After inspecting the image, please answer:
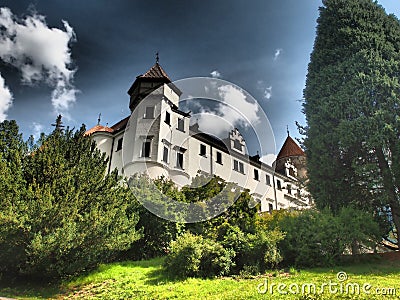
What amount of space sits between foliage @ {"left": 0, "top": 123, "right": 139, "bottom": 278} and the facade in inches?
438

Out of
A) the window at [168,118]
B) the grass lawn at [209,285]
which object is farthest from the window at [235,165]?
the grass lawn at [209,285]

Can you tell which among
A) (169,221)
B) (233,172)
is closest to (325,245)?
(169,221)

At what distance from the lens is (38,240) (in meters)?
10.1

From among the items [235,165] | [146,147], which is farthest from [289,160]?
[146,147]

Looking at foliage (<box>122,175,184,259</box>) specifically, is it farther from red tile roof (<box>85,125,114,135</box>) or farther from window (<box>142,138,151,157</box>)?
red tile roof (<box>85,125,114,135</box>)

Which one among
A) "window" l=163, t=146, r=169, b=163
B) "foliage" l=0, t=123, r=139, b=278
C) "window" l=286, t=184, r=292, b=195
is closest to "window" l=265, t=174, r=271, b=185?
"window" l=286, t=184, r=292, b=195

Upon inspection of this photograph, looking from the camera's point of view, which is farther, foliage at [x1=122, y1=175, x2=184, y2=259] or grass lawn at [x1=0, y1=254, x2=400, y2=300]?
foliage at [x1=122, y1=175, x2=184, y2=259]

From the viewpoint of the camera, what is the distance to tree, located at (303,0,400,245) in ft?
43.2

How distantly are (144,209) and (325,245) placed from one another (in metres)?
8.77

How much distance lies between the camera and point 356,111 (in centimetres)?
1399

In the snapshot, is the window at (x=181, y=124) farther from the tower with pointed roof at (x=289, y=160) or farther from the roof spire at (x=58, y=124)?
the tower with pointed roof at (x=289, y=160)

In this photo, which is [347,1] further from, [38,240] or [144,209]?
[38,240]

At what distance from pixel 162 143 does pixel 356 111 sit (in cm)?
1720

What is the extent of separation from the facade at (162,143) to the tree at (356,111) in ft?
29.9
